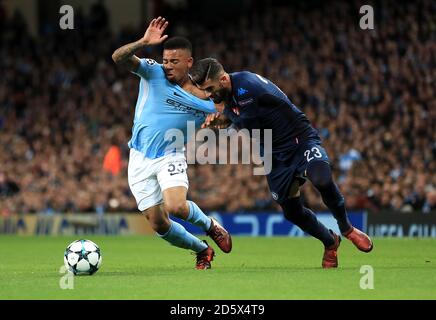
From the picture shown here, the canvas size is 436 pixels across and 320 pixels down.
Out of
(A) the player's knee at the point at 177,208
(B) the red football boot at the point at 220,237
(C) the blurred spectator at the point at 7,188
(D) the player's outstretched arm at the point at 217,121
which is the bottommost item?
(C) the blurred spectator at the point at 7,188

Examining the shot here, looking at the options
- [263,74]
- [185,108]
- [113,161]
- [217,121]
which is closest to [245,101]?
[217,121]

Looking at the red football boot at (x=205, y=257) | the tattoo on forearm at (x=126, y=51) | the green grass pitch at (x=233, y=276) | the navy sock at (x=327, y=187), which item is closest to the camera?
the green grass pitch at (x=233, y=276)

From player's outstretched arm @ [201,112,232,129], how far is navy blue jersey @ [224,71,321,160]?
0.43ft

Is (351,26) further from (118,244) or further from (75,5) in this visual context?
(75,5)

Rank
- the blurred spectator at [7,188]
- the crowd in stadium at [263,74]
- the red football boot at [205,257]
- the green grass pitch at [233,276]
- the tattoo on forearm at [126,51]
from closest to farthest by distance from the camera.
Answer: the green grass pitch at [233,276], the tattoo on forearm at [126,51], the red football boot at [205,257], the crowd in stadium at [263,74], the blurred spectator at [7,188]

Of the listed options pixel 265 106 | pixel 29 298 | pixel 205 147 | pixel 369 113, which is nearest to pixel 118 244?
pixel 205 147

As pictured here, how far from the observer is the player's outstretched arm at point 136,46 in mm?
10195

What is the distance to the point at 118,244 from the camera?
61.9ft

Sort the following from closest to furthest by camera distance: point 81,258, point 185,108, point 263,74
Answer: point 81,258 < point 185,108 < point 263,74

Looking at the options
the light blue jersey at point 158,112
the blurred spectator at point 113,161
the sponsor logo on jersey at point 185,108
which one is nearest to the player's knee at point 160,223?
the light blue jersey at point 158,112

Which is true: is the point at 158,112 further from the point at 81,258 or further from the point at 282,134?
the point at 81,258

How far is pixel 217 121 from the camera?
35.0 ft

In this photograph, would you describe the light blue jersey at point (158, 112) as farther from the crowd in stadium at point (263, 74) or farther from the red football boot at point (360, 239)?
the crowd in stadium at point (263, 74)

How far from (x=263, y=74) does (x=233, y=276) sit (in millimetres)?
16762
